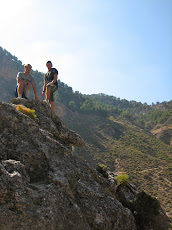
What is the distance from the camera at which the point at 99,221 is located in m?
4.62

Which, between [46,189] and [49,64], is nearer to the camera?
[46,189]

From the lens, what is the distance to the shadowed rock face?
11.8 ft

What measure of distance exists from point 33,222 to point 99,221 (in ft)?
5.58

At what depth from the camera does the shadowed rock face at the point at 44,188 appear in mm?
3590

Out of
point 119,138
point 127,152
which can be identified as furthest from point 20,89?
point 119,138

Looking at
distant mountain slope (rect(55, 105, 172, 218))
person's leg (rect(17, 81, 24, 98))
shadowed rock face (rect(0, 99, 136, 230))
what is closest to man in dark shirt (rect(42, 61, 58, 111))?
person's leg (rect(17, 81, 24, 98))

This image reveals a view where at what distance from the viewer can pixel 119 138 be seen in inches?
2119

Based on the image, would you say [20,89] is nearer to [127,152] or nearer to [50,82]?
[50,82]

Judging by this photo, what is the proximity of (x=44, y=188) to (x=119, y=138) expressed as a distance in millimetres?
50720

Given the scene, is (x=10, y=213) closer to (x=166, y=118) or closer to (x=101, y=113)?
(x=101, y=113)

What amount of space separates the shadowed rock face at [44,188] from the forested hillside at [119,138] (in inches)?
736

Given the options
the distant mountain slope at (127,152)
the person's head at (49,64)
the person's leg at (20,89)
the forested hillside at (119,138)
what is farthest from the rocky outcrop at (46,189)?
the distant mountain slope at (127,152)

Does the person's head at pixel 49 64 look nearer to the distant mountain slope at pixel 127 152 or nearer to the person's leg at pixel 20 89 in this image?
the person's leg at pixel 20 89

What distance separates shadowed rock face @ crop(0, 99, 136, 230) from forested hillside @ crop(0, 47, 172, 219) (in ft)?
61.3
